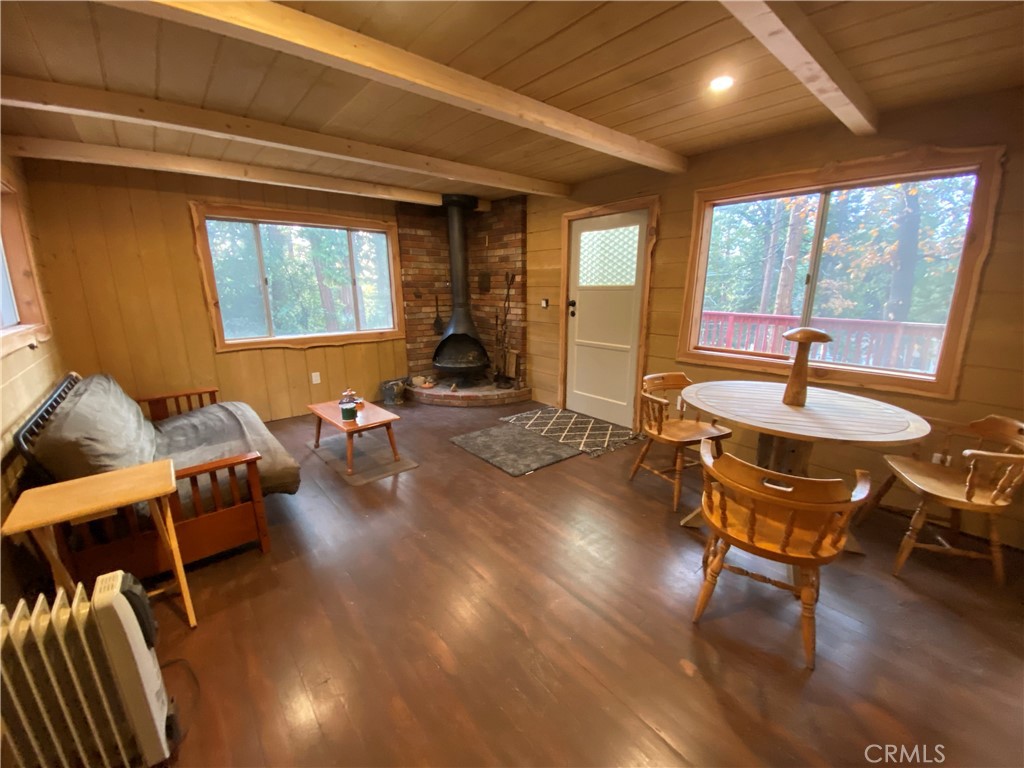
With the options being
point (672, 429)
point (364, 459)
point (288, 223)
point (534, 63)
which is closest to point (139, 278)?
point (288, 223)

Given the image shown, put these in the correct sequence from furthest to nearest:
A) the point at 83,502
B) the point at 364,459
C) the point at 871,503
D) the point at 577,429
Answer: the point at 577,429
the point at 364,459
the point at 871,503
the point at 83,502

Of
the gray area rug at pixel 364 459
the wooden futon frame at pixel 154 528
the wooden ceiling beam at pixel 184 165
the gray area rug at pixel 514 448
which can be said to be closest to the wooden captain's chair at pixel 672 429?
the gray area rug at pixel 514 448

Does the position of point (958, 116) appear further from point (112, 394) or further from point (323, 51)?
point (112, 394)

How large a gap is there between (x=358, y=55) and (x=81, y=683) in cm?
206

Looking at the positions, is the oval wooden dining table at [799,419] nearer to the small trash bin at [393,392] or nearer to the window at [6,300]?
the small trash bin at [393,392]

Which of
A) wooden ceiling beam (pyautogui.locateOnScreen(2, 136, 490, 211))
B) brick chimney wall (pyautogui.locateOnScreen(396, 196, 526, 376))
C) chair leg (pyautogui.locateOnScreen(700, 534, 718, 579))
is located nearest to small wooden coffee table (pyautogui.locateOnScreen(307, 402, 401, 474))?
brick chimney wall (pyautogui.locateOnScreen(396, 196, 526, 376))

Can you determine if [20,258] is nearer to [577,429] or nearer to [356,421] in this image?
[356,421]

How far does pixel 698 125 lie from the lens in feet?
7.85

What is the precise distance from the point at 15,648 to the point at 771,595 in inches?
96.9

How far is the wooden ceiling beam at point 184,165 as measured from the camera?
8.20ft

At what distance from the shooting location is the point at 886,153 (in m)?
2.22

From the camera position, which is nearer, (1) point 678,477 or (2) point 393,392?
(1) point 678,477

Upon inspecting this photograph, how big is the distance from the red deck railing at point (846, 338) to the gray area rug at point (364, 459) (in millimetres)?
2531

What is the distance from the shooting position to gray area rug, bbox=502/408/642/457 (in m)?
3.43
